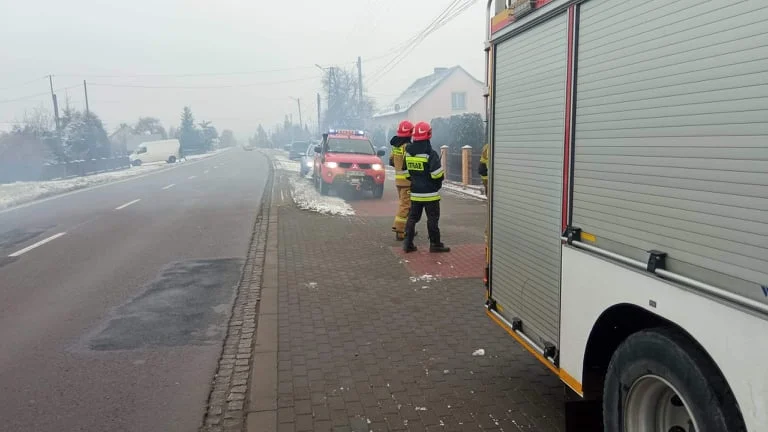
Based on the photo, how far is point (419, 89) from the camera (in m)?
Result: 62.0

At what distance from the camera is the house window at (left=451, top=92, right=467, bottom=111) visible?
5581cm

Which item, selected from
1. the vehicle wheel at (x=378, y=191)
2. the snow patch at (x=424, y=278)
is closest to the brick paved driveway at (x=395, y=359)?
the snow patch at (x=424, y=278)

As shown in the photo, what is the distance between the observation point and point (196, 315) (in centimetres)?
646

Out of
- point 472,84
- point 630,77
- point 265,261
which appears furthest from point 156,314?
point 472,84

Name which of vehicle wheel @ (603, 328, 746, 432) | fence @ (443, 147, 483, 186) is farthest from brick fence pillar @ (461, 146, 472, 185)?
vehicle wheel @ (603, 328, 746, 432)

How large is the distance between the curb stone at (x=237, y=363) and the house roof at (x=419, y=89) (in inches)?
1906

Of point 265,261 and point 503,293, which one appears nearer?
point 503,293

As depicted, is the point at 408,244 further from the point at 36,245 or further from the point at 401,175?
the point at 36,245

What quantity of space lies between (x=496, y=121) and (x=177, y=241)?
826 cm

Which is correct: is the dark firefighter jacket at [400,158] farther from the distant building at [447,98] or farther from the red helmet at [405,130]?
the distant building at [447,98]

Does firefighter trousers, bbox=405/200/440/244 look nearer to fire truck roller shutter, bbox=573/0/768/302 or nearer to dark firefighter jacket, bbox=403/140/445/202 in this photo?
dark firefighter jacket, bbox=403/140/445/202

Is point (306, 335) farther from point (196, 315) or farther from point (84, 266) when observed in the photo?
point (84, 266)

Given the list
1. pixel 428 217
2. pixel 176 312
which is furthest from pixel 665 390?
pixel 428 217

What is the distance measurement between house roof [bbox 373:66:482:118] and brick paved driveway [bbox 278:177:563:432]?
48.3m
